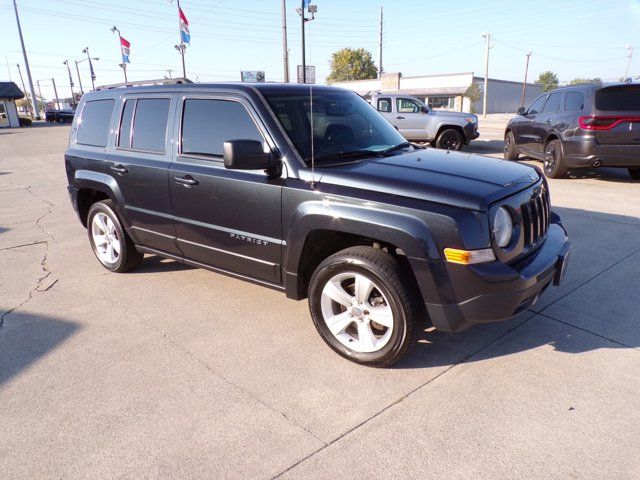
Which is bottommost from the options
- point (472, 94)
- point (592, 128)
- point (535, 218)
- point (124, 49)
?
point (535, 218)

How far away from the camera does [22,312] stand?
13.3ft

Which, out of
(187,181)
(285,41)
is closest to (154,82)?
(187,181)

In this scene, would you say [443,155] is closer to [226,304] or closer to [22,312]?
[226,304]

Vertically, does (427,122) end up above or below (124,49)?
below

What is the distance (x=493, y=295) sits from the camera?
2.68 meters

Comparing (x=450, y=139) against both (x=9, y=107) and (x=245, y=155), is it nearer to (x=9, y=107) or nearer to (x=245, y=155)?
(x=245, y=155)

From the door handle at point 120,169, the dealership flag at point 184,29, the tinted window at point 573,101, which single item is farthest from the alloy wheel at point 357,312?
the dealership flag at point 184,29

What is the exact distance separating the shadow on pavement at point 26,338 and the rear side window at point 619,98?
350 inches

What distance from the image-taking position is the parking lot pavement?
231cm

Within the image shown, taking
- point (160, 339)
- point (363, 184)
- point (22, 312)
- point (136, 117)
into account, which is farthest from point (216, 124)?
point (22, 312)

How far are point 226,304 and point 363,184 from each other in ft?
6.08

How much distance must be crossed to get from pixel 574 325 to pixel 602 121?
6.14m

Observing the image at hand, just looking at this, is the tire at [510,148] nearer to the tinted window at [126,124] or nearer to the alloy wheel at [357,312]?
the tinted window at [126,124]

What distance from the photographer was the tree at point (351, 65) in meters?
92.1
